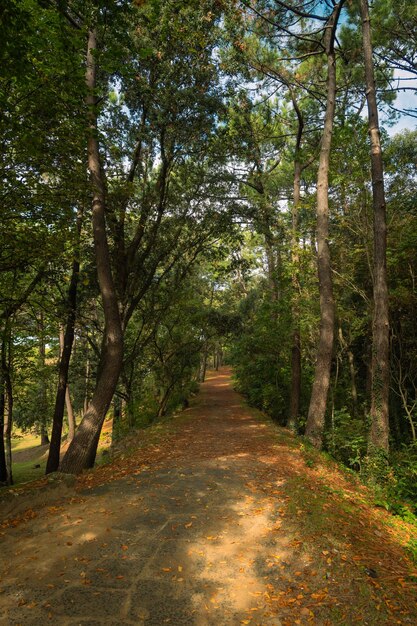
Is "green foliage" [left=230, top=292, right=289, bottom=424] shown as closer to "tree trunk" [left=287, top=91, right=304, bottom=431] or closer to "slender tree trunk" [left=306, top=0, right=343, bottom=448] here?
"tree trunk" [left=287, top=91, right=304, bottom=431]

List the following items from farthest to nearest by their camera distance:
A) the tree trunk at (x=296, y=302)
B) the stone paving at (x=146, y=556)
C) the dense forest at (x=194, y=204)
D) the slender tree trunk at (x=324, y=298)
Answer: the tree trunk at (x=296, y=302)
the slender tree trunk at (x=324, y=298)
the dense forest at (x=194, y=204)
the stone paving at (x=146, y=556)

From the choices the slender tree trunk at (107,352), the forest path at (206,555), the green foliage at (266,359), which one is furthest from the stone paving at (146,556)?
the green foliage at (266,359)

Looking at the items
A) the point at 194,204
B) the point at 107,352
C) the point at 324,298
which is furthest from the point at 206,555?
the point at 194,204

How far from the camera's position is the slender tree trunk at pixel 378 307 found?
24.9 ft

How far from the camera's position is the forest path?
3.03 metres

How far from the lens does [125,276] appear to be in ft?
37.0

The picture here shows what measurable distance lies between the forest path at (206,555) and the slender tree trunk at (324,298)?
2512 millimetres

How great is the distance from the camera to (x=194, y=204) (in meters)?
13.8

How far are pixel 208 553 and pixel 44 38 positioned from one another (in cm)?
735

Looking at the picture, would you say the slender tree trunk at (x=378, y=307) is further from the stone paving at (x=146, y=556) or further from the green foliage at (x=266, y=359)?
the green foliage at (x=266, y=359)

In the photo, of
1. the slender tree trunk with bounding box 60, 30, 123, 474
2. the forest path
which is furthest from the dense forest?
the forest path

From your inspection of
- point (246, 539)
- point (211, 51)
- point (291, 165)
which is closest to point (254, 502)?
point (246, 539)

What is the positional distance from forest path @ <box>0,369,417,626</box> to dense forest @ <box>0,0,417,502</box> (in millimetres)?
1982

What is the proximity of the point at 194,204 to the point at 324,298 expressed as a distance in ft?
23.7
